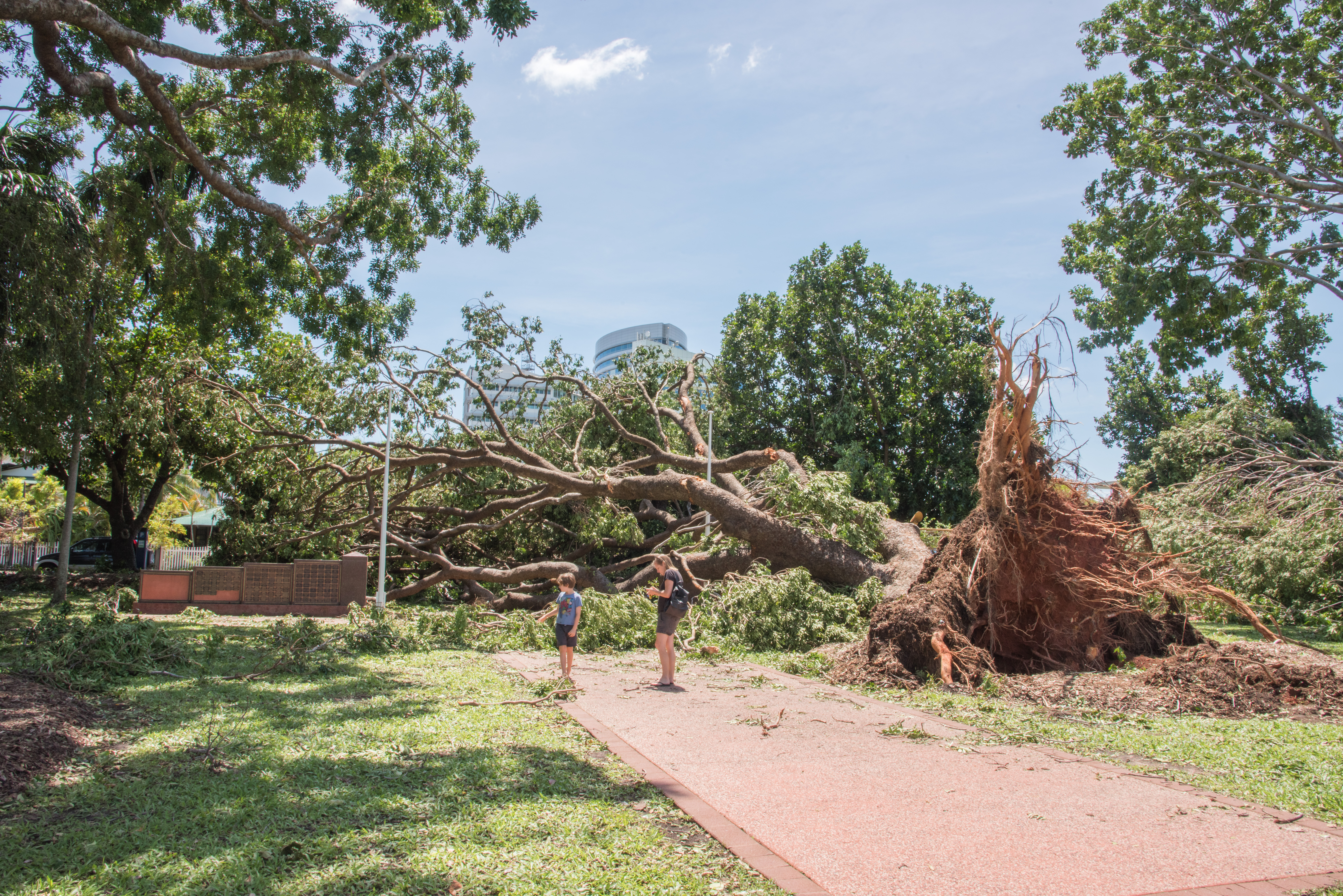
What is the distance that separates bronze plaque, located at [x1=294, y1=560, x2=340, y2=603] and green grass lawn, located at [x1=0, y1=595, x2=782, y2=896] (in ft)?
28.7

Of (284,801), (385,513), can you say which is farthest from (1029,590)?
(385,513)

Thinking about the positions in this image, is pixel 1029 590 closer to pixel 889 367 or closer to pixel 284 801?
pixel 284 801

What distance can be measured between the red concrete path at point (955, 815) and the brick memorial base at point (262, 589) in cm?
1014

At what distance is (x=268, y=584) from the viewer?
15664 mm

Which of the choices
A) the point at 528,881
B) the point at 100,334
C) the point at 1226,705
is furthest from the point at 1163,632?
the point at 100,334

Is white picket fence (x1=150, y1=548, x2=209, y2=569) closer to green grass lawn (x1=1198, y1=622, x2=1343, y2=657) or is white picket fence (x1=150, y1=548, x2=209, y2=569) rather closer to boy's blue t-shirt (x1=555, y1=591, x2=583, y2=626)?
boy's blue t-shirt (x1=555, y1=591, x2=583, y2=626)

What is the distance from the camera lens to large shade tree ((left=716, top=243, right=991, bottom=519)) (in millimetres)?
23094

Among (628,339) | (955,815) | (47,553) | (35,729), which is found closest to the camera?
(955,815)

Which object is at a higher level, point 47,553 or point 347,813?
point 47,553

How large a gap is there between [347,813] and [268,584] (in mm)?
12979

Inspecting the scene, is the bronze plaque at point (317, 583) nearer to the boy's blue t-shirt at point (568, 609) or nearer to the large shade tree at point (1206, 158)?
the boy's blue t-shirt at point (568, 609)

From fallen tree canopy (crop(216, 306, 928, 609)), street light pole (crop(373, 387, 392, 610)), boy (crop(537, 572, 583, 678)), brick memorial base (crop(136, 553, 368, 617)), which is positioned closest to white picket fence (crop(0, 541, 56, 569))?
fallen tree canopy (crop(216, 306, 928, 609))

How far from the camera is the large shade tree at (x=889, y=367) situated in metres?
23.1

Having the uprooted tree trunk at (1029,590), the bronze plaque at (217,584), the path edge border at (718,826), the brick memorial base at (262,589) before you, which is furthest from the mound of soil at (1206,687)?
the bronze plaque at (217,584)
